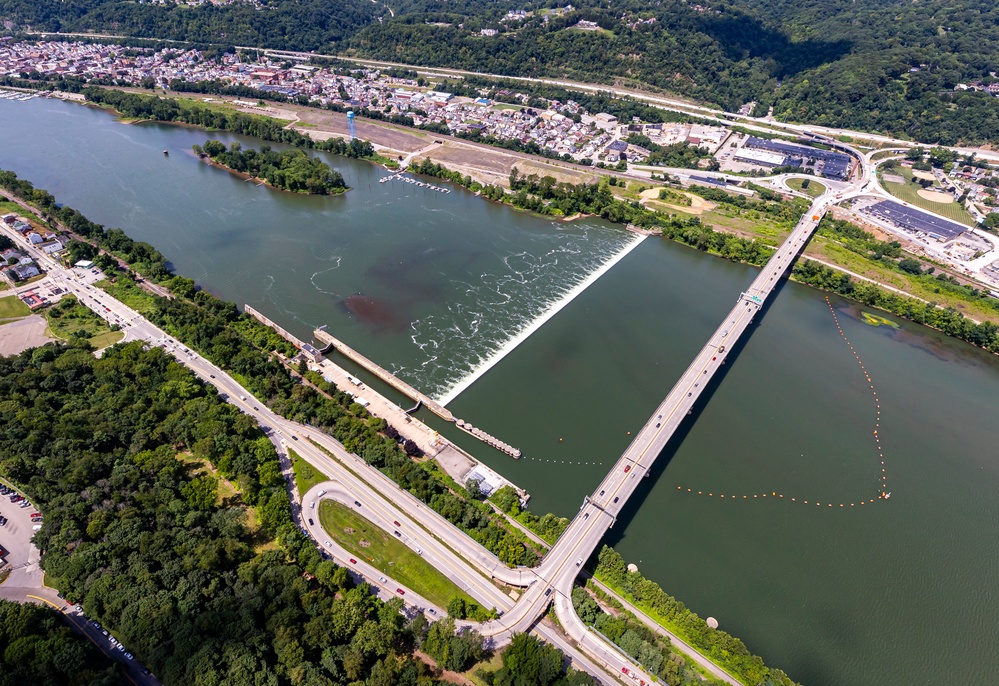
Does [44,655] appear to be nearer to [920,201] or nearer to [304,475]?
[304,475]

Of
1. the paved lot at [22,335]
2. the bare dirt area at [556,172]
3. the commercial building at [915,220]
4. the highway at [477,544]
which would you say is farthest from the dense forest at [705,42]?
the paved lot at [22,335]

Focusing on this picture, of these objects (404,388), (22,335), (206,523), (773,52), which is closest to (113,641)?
(206,523)

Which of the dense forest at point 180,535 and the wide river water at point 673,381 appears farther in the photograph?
the wide river water at point 673,381

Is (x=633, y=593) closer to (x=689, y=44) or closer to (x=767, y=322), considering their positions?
(x=767, y=322)

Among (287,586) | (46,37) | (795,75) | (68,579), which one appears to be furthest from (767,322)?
(46,37)

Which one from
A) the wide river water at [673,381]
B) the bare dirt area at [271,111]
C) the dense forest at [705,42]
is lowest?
the wide river water at [673,381]

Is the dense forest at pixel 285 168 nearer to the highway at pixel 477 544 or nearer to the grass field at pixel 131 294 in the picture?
the grass field at pixel 131 294
